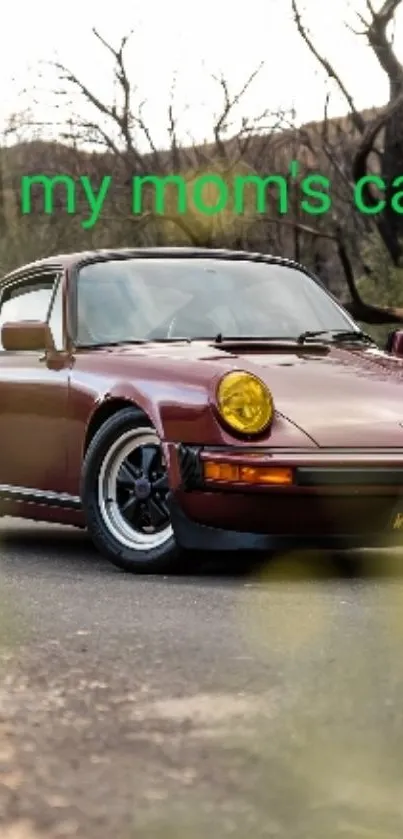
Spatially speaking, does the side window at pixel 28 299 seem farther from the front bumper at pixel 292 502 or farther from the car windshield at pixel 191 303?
the front bumper at pixel 292 502

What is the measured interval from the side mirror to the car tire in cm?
85

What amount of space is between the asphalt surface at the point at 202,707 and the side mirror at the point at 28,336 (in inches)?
56.9

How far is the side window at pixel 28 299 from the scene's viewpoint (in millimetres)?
8570

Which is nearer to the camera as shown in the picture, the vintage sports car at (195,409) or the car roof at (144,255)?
the vintage sports car at (195,409)

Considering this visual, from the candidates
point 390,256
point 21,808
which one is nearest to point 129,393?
point 21,808

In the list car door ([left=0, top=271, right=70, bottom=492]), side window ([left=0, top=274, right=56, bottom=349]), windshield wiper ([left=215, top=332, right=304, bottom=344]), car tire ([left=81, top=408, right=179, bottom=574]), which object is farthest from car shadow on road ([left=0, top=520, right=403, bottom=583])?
side window ([left=0, top=274, right=56, bottom=349])

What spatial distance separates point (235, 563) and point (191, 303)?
1.21 m

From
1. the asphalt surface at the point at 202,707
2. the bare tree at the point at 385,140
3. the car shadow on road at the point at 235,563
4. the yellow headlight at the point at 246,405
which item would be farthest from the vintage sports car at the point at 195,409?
the bare tree at the point at 385,140

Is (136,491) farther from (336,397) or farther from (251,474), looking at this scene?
(336,397)

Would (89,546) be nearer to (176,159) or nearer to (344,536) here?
(344,536)

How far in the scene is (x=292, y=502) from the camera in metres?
6.72

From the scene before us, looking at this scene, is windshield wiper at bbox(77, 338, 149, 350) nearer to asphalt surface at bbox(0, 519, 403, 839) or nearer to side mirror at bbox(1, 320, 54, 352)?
side mirror at bbox(1, 320, 54, 352)

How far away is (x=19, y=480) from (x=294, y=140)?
29.2 metres

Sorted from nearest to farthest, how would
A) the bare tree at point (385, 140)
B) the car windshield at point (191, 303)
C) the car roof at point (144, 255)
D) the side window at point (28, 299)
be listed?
1. the car windshield at point (191, 303)
2. the car roof at point (144, 255)
3. the side window at point (28, 299)
4. the bare tree at point (385, 140)
